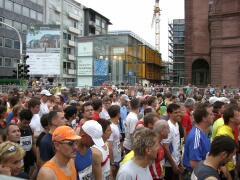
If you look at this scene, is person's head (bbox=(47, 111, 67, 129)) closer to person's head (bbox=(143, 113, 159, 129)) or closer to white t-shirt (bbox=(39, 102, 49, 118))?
person's head (bbox=(143, 113, 159, 129))

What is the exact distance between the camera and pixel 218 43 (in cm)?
3731

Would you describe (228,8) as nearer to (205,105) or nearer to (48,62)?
(48,62)

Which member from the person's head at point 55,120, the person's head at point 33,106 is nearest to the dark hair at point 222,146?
the person's head at point 55,120

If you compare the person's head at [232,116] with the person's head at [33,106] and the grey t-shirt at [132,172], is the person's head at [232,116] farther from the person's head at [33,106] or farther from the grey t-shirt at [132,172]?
the person's head at [33,106]

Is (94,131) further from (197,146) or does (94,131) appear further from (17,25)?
(17,25)

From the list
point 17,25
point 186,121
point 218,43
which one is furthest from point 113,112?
point 17,25

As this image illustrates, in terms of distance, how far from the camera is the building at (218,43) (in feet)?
119

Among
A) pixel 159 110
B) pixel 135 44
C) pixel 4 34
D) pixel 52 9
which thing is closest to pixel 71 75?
pixel 52 9

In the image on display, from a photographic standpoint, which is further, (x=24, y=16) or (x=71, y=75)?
(x=71, y=75)

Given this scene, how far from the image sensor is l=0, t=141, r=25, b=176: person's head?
3.62m

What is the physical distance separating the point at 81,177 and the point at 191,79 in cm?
3885

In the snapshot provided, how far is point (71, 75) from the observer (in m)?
71.4

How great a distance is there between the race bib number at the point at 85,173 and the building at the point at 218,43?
111ft

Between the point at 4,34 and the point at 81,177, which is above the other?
the point at 4,34
